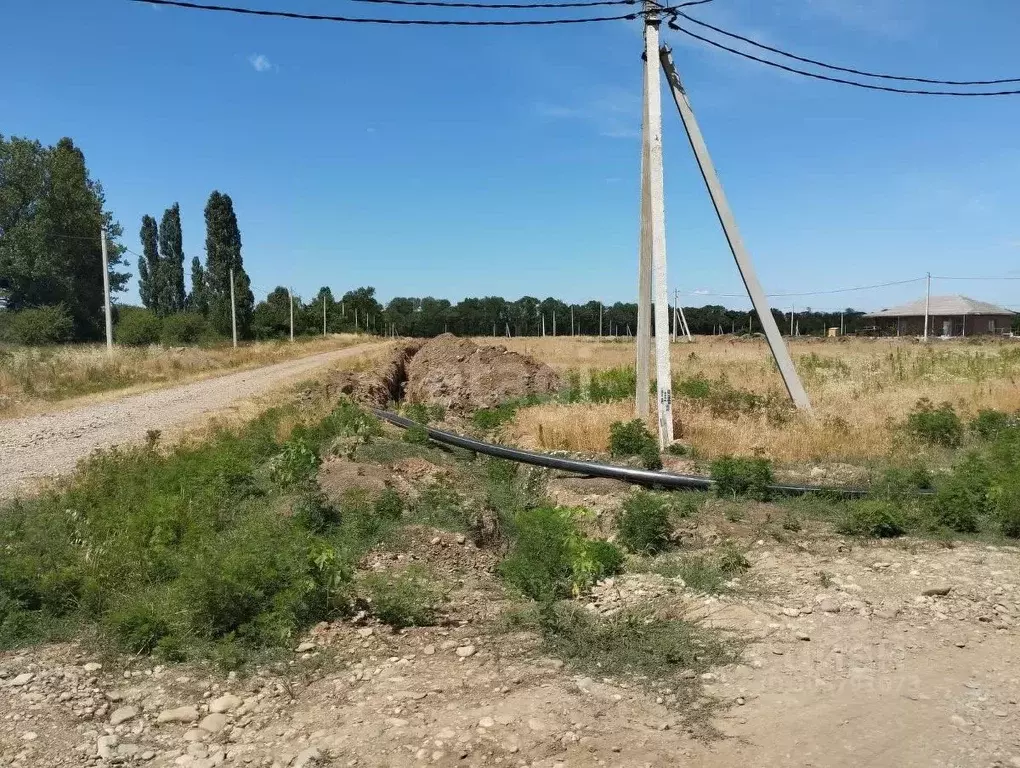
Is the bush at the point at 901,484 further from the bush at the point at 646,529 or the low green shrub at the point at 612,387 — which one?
the low green shrub at the point at 612,387

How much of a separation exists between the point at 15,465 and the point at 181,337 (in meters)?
36.1

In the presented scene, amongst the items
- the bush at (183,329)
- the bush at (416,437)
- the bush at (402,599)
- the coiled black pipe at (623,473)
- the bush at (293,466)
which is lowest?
the bush at (402,599)

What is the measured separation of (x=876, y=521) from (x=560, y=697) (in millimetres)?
4132

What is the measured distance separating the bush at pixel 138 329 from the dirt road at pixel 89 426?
75.9 ft

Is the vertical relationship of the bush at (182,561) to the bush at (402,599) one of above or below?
above

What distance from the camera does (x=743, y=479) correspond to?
26.7 ft

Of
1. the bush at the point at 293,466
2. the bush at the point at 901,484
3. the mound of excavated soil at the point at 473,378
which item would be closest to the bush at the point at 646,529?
the bush at the point at 901,484

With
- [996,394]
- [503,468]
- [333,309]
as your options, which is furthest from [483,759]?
[333,309]

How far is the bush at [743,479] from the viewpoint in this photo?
8094mm

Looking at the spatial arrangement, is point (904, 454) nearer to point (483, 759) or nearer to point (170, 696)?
point (483, 759)

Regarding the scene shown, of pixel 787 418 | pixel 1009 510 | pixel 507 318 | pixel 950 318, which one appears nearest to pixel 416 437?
pixel 787 418

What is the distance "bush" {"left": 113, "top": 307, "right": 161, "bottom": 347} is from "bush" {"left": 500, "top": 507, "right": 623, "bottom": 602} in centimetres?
3898

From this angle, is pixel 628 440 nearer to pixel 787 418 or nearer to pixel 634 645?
pixel 787 418

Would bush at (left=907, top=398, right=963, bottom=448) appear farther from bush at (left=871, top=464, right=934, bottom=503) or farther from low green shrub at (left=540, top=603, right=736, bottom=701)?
low green shrub at (left=540, top=603, right=736, bottom=701)
